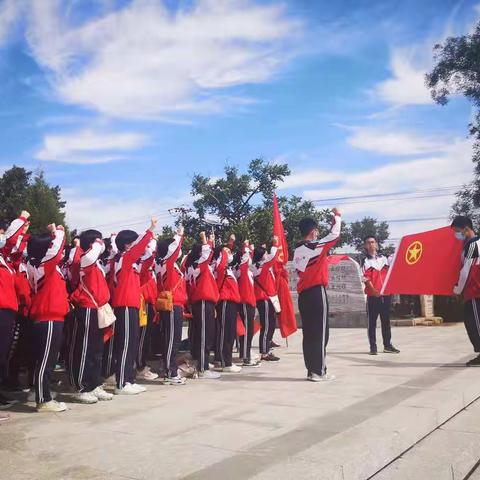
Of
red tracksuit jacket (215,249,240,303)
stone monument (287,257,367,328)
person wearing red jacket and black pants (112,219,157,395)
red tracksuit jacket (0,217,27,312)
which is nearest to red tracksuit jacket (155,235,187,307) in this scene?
person wearing red jacket and black pants (112,219,157,395)

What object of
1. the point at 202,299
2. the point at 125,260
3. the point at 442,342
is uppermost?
the point at 125,260

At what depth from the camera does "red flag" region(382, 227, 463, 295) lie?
330 inches

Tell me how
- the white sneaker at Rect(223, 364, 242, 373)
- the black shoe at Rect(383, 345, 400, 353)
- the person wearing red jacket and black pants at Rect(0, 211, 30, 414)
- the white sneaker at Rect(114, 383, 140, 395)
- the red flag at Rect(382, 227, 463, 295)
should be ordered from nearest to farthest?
1. the person wearing red jacket and black pants at Rect(0, 211, 30, 414)
2. the white sneaker at Rect(114, 383, 140, 395)
3. the white sneaker at Rect(223, 364, 242, 373)
4. the red flag at Rect(382, 227, 463, 295)
5. the black shoe at Rect(383, 345, 400, 353)

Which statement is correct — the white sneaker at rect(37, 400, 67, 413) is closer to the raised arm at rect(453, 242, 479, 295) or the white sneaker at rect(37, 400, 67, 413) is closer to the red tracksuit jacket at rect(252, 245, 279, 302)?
the red tracksuit jacket at rect(252, 245, 279, 302)

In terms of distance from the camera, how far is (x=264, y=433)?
400 cm

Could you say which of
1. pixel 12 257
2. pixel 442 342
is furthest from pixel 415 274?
pixel 12 257

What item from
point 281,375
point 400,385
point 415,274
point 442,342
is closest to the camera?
point 400,385

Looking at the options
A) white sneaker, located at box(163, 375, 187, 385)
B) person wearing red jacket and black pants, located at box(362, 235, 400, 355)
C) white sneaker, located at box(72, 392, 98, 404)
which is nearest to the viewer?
white sneaker, located at box(72, 392, 98, 404)

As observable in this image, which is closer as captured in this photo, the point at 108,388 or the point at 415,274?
the point at 108,388

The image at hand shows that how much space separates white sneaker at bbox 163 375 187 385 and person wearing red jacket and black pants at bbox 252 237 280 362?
2.29 m

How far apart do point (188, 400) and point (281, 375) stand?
1906 millimetres

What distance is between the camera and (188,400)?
17.6ft

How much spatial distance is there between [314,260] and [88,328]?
2697 millimetres

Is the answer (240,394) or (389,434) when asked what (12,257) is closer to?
(240,394)
